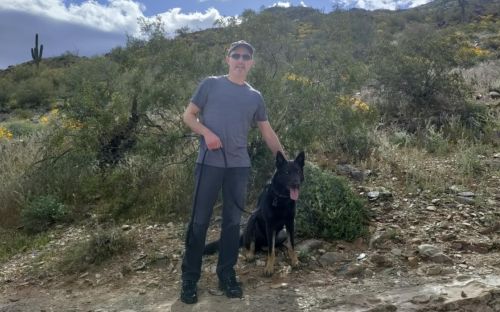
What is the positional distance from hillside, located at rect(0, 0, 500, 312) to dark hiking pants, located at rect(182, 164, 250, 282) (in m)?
0.30

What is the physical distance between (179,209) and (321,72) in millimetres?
3019

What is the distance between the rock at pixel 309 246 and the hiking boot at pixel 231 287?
89 cm

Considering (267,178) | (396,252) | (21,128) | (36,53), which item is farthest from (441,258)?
(36,53)

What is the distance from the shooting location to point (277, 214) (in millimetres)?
4039

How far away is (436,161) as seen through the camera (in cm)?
668

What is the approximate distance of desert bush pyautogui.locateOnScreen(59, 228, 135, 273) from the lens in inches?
184

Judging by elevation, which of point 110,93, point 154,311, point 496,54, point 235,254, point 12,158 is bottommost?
point 154,311

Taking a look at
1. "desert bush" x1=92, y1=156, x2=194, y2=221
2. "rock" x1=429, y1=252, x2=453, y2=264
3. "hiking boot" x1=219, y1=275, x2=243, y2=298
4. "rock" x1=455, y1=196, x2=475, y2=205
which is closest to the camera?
"hiking boot" x1=219, y1=275, x2=243, y2=298

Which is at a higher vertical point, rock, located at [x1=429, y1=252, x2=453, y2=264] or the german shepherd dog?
the german shepherd dog

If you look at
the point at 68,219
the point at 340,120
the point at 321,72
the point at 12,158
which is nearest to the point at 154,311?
the point at 68,219

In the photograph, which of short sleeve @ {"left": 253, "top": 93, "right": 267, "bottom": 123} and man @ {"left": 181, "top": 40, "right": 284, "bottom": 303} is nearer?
man @ {"left": 181, "top": 40, "right": 284, "bottom": 303}

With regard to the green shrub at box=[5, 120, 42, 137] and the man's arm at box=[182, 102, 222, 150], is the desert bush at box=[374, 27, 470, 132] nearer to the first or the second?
the man's arm at box=[182, 102, 222, 150]

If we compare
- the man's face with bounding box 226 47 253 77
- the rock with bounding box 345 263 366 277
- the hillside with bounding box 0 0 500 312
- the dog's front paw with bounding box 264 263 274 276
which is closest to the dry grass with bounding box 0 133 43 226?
the hillside with bounding box 0 0 500 312

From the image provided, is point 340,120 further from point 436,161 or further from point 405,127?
point 405,127
